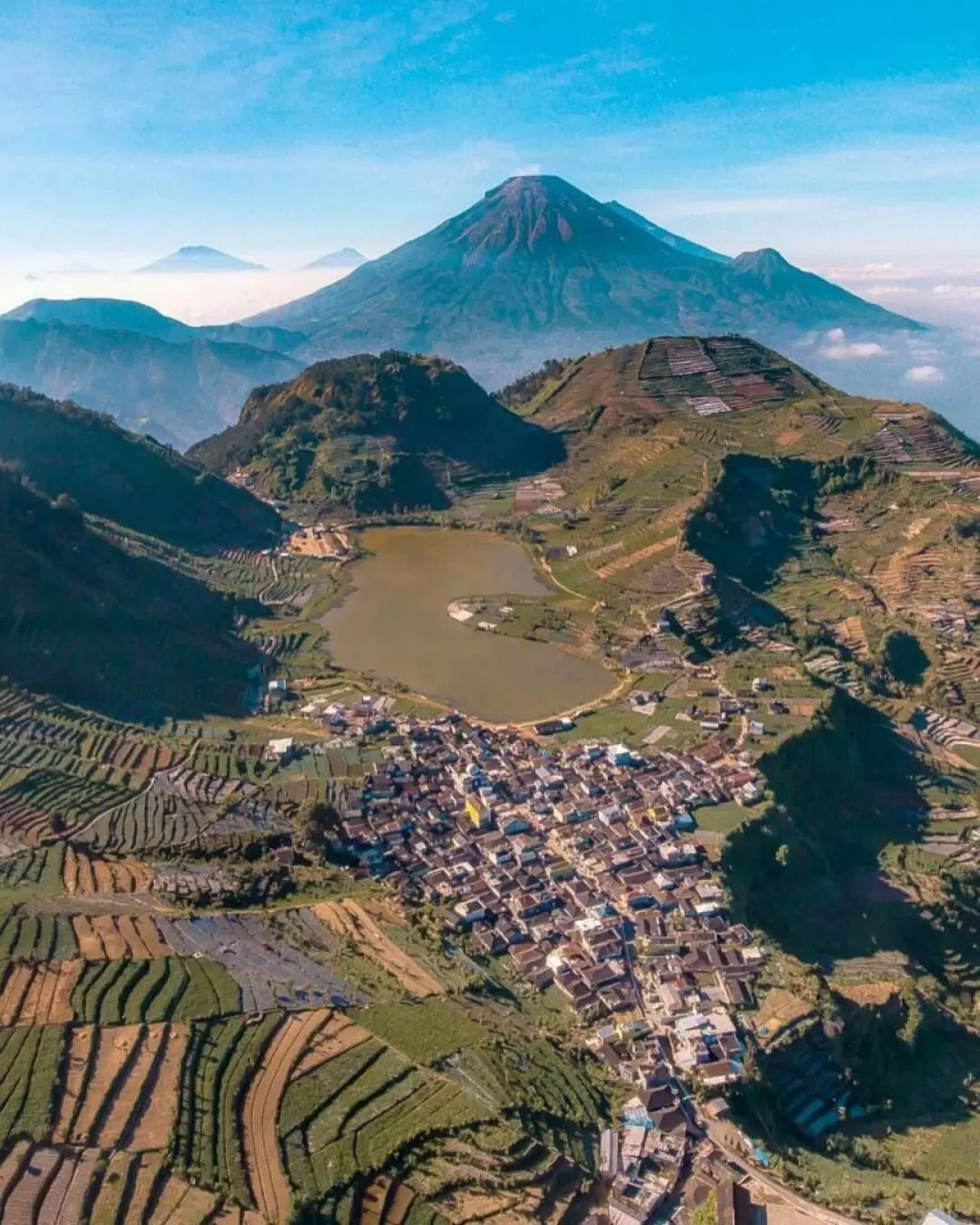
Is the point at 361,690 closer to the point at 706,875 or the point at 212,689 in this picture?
the point at 212,689

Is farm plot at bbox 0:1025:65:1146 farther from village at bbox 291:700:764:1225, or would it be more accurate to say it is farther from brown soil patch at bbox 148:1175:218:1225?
village at bbox 291:700:764:1225

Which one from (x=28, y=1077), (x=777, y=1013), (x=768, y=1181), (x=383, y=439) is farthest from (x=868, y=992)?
(x=383, y=439)

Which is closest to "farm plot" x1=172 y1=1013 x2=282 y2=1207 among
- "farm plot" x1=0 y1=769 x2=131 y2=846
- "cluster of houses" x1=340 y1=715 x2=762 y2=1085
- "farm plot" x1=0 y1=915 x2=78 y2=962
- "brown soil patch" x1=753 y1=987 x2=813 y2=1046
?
"farm plot" x1=0 y1=915 x2=78 y2=962

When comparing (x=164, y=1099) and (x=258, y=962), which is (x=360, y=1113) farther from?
(x=258, y=962)

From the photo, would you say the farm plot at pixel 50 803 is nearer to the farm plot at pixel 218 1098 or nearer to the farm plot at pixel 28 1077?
the farm plot at pixel 28 1077

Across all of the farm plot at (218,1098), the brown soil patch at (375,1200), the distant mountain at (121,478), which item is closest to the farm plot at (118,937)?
the farm plot at (218,1098)
